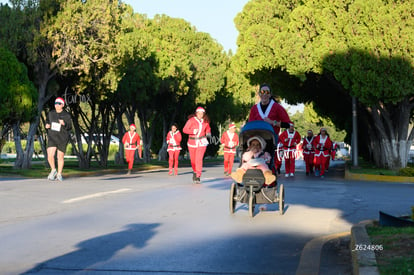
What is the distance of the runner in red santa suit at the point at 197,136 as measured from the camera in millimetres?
19141

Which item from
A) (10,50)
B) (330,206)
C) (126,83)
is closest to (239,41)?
(126,83)

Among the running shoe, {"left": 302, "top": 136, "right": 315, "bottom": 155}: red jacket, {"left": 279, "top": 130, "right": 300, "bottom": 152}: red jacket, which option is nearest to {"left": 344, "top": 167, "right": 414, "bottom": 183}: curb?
{"left": 279, "top": 130, "right": 300, "bottom": 152}: red jacket

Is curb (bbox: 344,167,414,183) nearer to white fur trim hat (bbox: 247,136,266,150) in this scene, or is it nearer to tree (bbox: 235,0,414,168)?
tree (bbox: 235,0,414,168)

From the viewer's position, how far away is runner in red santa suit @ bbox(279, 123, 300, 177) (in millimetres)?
23969

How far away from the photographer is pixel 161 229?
30.6ft

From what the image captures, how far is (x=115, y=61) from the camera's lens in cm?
2756

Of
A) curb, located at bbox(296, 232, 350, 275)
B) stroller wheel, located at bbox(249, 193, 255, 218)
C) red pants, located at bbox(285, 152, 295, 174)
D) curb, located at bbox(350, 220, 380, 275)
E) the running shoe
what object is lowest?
curb, located at bbox(296, 232, 350, 275)

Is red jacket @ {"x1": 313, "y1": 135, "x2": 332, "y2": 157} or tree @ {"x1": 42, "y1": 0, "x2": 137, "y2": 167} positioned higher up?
tree @ {"x1": 42, "y1": 0, "x2": 137, "y2": 167}

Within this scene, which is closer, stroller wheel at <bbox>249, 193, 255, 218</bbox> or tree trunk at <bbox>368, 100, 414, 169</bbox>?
stroller wheel at <bbox>249, 193, 255, 218</bbox>

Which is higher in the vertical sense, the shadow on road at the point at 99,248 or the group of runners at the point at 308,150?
the group of runners at the point at 308,150

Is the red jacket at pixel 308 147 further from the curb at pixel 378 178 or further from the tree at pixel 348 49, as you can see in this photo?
the curb at pixel 378 178

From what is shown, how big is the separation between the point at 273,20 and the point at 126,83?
1010 centimetres

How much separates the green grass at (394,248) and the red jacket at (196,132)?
10840 mm

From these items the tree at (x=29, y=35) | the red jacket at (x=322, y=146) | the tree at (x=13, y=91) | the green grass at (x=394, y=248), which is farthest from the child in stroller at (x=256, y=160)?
the tree at (x=29, y=35)
